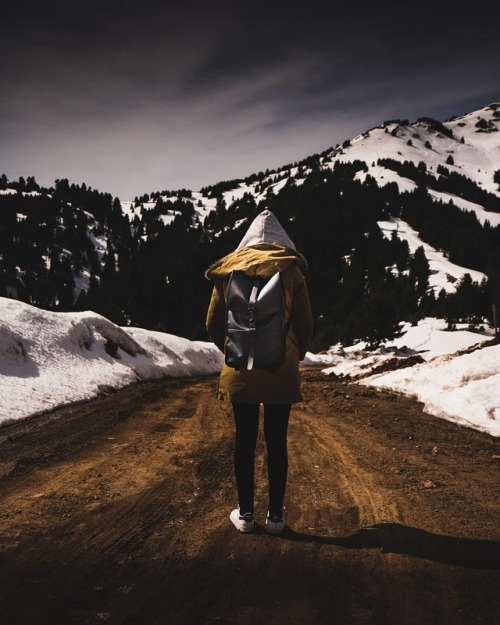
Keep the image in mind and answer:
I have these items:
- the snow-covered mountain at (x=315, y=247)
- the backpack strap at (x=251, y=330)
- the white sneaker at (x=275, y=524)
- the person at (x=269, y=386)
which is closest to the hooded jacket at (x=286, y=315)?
the person at (x=269, y=386)

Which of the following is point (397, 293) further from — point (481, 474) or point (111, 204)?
point (111, 204)

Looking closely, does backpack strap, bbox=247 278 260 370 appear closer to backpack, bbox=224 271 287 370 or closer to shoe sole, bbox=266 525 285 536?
backpack, bbox=224 271 287 370

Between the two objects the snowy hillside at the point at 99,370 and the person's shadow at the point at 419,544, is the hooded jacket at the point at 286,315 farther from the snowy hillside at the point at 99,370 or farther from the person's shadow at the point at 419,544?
the snowy hillside at the point at 99,370

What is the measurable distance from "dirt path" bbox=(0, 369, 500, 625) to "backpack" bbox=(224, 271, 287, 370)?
122 centimetres

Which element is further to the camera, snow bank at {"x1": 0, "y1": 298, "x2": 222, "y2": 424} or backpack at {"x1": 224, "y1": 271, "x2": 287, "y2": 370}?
snow bank at {"x1": 0, "y1": 298, "x2": 222, "y2": 424}

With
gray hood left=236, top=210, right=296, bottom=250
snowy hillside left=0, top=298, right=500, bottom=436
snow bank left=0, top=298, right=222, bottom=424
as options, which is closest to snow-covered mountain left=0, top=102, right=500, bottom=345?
snowy hillside left=0, top=298, right=500, bottom=436

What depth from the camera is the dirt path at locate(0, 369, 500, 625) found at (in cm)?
193

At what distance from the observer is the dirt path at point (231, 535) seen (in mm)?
1933

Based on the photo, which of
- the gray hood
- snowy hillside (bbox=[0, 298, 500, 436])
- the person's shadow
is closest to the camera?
the person's shadow

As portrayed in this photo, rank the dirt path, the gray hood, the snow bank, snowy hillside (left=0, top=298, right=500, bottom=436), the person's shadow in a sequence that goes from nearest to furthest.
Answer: the dirt path
the person's shadow
the gray hood
snowy hillside (left=0, top=298, right=500, bottom=436)
the snow bank

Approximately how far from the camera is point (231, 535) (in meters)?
2.67

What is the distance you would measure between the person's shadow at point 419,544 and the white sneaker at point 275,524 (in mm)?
60

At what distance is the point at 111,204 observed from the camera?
638 ft

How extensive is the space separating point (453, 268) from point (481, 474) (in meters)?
102
